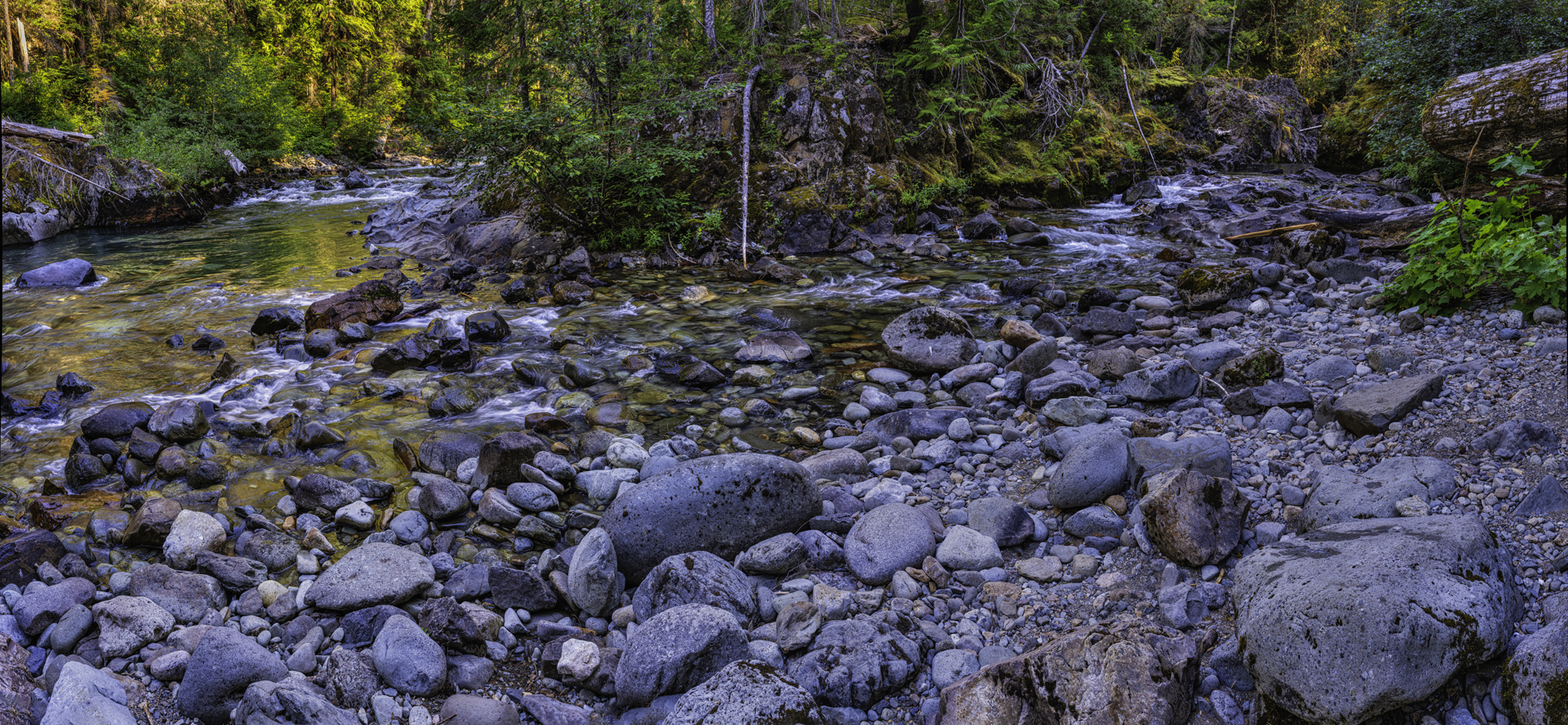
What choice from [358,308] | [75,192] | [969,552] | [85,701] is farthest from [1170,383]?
[75,192]

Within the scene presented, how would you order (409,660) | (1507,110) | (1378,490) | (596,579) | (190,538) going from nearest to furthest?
(409,660), (1378,490), (596,579), (190,538), (1507,110)

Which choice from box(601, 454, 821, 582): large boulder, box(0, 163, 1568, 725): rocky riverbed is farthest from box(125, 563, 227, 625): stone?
box(601, 454, 821, 582): large boulder

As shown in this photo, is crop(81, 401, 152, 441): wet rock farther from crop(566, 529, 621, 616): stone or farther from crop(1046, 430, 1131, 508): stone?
crop(1046, 430, 1131, 508): stone

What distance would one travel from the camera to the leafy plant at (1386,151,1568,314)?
461 centimetres

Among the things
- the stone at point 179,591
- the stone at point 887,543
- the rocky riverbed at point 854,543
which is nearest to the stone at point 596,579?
the rocky riverbed at point 854,543

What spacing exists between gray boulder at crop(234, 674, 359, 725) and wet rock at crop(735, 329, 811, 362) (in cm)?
498

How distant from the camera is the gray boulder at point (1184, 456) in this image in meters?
3.96

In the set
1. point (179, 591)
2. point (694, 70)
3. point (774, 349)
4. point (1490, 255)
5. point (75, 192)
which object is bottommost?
point (774, 349)

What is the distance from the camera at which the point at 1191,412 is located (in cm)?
507

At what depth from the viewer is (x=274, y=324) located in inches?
341

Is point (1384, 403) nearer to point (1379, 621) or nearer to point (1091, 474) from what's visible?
point (1091, 474)

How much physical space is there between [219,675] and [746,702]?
7.03 ft

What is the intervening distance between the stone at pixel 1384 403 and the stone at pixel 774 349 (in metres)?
4.37

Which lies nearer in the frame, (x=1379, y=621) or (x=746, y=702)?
(x=1379, y=621)
